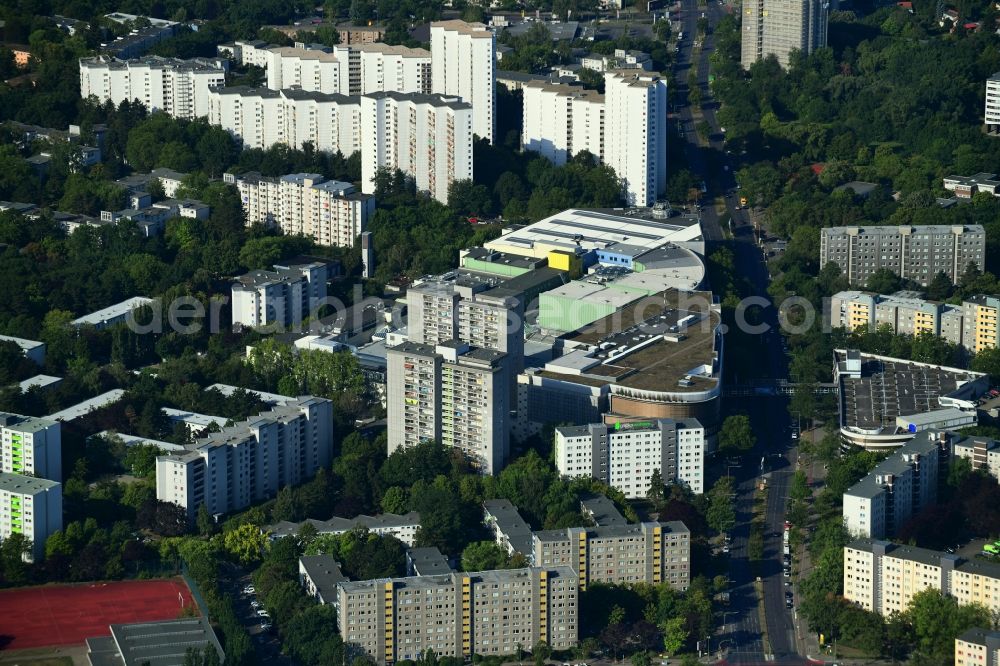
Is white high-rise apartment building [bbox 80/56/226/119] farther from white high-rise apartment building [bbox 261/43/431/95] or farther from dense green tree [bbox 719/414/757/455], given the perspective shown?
dense green tree [bbox 719/414/757/455]

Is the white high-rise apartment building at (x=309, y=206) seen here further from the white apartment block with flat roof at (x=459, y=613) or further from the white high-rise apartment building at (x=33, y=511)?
the white apartment block with flat roof at (x=459, y=613)

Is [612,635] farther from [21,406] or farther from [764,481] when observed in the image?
[21,406]

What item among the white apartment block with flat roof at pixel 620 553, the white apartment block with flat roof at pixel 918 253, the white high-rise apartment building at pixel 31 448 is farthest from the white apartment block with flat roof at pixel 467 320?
the white apartment block with flat roof at pixel 918 253

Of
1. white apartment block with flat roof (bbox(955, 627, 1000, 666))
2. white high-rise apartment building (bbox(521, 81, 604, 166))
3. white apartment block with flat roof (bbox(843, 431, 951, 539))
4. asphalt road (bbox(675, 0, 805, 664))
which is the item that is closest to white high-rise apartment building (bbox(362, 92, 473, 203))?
white high-rise apartment building (bbox(521, 81, 604, 166))

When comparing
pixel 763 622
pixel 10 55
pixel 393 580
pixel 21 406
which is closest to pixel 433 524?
pixel 393 580

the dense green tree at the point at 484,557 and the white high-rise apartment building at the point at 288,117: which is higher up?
the white high-rise apartment building at the point at 288,117

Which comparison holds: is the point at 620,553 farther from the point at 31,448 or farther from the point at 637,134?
the point at 637,134
